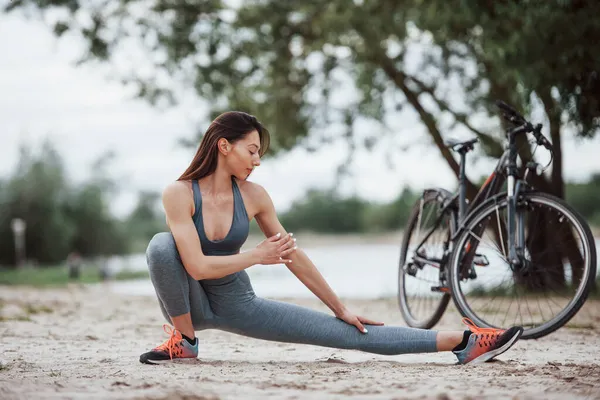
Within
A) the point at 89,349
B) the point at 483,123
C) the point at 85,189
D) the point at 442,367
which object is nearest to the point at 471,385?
the point at 442,367

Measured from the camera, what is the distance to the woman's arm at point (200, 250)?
3.40 m

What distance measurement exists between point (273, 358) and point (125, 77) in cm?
739

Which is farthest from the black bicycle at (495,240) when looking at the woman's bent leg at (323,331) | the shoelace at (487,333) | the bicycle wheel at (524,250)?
the woman's bent leg at (323,331)

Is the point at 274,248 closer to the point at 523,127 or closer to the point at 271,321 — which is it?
the point at 271,321

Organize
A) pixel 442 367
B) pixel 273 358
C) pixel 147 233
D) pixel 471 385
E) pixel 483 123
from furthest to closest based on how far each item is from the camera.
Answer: pixel 147 233
pixel 483 123
pixel 273 358
pixel 442 367
pixel 471 385

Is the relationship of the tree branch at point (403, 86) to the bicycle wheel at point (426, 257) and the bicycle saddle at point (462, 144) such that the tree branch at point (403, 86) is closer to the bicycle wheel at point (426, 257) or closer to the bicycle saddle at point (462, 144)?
the bicycle wheel at point (426, 257)

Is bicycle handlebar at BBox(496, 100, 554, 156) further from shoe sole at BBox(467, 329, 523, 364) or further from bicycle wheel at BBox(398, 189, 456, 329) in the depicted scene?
shoe sole at BBox(467, 329, 523, 364)

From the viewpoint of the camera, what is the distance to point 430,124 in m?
9.48

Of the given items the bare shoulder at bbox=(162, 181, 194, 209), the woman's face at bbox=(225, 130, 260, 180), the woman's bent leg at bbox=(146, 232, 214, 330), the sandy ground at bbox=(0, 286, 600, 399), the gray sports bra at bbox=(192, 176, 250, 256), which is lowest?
the sandy ground at bbox=(0, 286, 600, 399)

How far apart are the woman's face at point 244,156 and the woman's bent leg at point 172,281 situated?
0.45m

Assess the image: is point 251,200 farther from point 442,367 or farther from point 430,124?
point 430,124

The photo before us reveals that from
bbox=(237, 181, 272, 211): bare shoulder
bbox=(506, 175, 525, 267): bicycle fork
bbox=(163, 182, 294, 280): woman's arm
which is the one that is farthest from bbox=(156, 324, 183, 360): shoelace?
bbox=(506, 175, 525, 267): bicycle fork

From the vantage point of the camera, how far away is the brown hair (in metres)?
3.65

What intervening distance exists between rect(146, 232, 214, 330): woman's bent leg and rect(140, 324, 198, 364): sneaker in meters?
0.11
